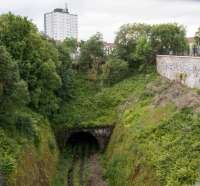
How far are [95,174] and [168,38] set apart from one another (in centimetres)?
2774

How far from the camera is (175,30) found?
2625 inches

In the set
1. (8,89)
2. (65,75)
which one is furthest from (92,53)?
(8,89)

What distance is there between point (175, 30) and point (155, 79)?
10.3 metres

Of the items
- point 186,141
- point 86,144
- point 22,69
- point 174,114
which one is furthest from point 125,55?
point 186,141

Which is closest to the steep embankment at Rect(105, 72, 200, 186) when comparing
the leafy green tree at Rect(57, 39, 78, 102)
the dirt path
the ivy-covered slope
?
the dirt path

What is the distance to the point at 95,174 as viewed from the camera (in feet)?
146

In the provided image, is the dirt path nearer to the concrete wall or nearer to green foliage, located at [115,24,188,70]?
the concrete wall

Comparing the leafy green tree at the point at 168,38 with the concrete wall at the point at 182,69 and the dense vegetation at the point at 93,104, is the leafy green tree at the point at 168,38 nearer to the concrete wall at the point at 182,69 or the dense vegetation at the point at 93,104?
the dense vegetation at the point at 93,104

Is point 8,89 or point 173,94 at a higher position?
point 8,89

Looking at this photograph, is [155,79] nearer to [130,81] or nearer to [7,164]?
[130,81]

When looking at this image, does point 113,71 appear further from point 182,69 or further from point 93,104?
point 182,69

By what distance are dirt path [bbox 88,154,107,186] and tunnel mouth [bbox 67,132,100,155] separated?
5256 mm

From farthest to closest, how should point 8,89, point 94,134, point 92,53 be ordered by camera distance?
point 92,53 < point 94,134 < point 8,89

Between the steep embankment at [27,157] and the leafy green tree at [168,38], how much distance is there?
25878mm
